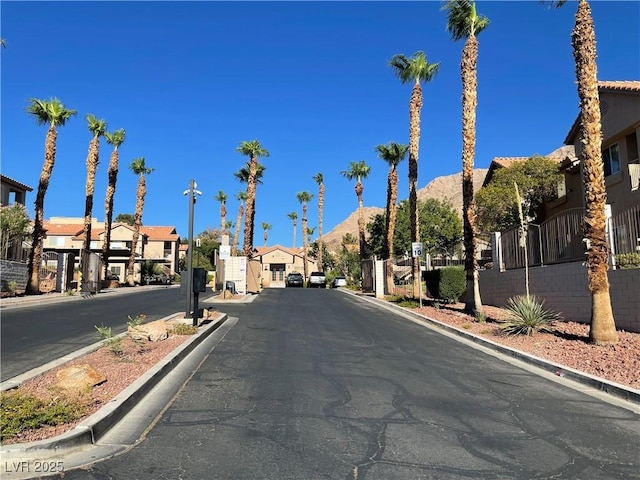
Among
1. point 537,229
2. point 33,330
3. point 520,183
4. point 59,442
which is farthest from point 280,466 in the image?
point 520,183

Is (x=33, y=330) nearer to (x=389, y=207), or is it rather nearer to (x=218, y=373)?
(x=218, y=373)

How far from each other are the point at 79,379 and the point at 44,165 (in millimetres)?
27250

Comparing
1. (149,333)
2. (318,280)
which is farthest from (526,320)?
(318,280)

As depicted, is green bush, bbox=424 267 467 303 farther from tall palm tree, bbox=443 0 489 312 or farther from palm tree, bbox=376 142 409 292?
palm tree, bbox=376 142 409 292

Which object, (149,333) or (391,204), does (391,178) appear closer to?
(391,204)

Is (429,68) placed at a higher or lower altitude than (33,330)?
higher

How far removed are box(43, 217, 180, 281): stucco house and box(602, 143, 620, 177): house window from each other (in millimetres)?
50109

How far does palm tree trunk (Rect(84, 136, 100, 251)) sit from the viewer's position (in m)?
37.3

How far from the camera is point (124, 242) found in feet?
232

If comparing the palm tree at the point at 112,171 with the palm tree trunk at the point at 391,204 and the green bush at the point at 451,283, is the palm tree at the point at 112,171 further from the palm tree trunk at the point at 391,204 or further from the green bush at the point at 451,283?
the green bush at the point at 451,283

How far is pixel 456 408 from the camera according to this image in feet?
22.4

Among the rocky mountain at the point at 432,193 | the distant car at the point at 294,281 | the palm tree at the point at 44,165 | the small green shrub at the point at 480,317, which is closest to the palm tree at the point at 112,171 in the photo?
the palm tree at the point at 44,165

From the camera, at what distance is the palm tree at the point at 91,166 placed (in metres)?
37.4

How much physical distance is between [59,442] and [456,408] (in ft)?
15.5
